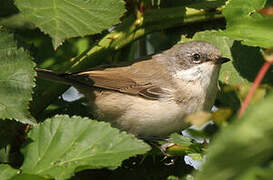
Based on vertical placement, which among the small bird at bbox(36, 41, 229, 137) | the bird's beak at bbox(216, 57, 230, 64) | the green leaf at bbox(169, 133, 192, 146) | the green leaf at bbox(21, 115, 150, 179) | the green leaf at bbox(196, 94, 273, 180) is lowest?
the small bird at bbox(36, 41, 229, 137)

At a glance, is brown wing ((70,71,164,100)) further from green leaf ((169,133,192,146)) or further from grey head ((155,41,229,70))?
green leaf ((169,133,192,146))

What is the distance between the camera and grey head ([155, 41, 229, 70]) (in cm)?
362

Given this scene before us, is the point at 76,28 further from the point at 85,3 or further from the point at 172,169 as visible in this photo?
the point at 172,169

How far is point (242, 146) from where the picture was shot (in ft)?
2.60

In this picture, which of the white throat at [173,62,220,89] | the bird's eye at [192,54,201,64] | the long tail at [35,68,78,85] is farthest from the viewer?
the bird's eye at [192,54,201,64]

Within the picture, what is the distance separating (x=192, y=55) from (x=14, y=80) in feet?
6.75

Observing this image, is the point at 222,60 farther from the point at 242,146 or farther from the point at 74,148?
the point at 242,146

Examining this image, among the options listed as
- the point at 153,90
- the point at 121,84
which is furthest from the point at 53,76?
the point at 153,90

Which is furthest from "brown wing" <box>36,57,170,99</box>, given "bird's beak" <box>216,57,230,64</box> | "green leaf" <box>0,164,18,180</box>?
"green leaf" <box>0,164,18,180</box>

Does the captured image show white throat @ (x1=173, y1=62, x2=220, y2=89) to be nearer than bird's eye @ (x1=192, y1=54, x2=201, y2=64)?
Yes

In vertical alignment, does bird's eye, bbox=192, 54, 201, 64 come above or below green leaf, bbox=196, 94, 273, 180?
below

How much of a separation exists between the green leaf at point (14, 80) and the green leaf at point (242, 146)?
1.63 metres

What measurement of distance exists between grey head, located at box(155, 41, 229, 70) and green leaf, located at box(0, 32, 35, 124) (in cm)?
167

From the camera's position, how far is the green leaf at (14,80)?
7.50ft
